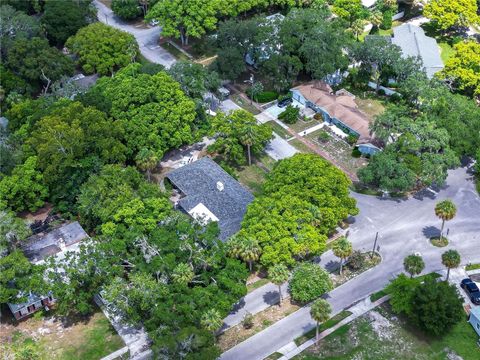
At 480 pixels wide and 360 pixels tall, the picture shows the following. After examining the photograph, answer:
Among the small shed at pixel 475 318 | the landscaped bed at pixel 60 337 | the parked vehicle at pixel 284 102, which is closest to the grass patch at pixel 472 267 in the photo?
the small shed at pixel 475 318

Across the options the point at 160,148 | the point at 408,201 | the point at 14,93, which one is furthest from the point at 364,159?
the point at 14,93

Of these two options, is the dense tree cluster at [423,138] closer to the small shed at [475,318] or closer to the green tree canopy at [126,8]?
the small shed at [475,318]

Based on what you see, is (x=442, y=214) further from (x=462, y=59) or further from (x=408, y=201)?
(x=462, y=59)

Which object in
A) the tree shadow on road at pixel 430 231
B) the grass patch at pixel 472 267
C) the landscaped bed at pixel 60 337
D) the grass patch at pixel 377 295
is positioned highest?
the grass patch at pixel 472 267

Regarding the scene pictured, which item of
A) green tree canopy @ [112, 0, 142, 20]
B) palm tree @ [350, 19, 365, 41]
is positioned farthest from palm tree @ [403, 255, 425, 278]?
green tree canopy @ [112, 0, 142, 20]

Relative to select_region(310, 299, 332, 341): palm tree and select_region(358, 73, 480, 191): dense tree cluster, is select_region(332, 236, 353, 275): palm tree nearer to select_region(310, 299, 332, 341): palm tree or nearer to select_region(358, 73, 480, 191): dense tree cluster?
select_region(310, 299, 332, 341): palm tree

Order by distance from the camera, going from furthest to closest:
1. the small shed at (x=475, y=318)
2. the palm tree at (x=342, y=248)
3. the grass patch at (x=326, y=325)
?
the palm tree at (x=342, y=248) < the grass patch at (x=326, y=325) < the small shed at (x=475, y=318)
